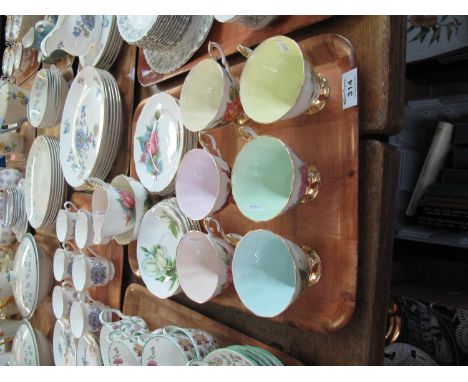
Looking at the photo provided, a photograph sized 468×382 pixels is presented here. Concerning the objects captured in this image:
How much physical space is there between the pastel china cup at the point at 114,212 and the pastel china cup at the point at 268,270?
1.42 ft

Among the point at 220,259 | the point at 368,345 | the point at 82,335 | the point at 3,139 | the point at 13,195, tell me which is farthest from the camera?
the point at 3,139

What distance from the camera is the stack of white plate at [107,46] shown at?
46.4 inches

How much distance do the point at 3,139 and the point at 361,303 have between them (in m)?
1.83

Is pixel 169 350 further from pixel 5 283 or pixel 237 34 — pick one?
pixel 5 283

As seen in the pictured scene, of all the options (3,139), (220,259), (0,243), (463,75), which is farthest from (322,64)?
(0,243)

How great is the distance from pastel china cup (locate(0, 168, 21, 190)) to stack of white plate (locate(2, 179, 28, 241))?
4 centimetres

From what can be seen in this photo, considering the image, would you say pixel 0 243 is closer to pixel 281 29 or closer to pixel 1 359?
pixel 1 359

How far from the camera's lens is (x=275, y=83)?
0.62 meters

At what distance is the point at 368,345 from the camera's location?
544 mm

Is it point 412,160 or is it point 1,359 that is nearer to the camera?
point 412,160

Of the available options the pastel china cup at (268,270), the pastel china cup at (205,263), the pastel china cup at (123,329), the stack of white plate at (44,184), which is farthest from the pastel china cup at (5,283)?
the pastel china cup at (268,270)

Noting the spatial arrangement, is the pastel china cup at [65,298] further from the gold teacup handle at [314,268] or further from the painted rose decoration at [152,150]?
the gold teacup handle at [314,268]

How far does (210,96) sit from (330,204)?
0.30m

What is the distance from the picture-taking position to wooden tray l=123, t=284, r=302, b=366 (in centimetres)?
71
